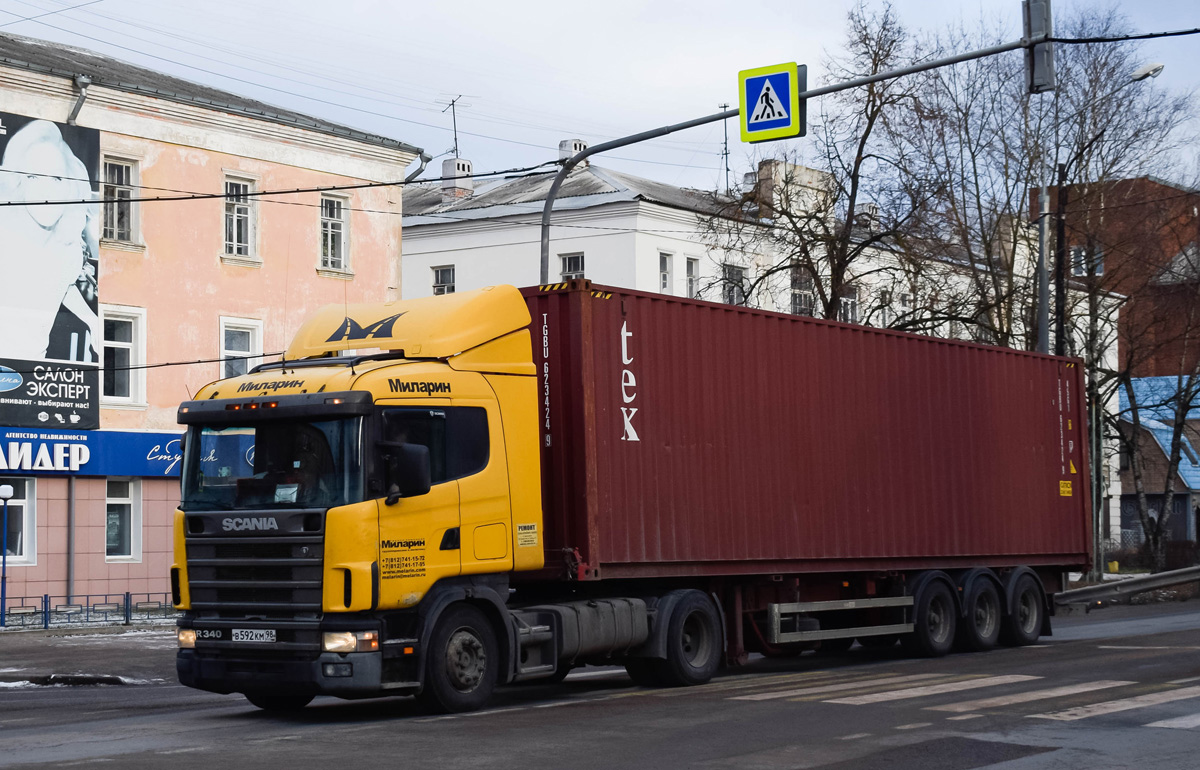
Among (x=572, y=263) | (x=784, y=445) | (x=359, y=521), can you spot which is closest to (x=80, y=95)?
(x=784, y=445)

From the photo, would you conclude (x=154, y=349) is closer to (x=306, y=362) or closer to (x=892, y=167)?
(x=892, y=167)

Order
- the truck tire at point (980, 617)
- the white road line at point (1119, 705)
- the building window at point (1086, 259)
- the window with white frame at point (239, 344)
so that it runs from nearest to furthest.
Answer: the white road line at point (1119, 705) → the truck tire at point (980, 617) → the window with white frame at point (239, 344) → the building window at point (1086, 259)

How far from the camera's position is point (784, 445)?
631 inches

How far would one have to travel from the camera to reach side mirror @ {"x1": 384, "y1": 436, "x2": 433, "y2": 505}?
11836 millimetres

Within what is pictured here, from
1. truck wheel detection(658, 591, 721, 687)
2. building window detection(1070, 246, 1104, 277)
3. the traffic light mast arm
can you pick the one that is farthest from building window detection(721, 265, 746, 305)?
building window detection(1070, 246, 1104, 277)

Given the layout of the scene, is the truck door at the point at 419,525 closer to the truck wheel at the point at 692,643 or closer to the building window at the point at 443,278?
the truck wheel at the point at 692,643

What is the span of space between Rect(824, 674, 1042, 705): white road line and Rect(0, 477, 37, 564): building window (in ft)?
64.6

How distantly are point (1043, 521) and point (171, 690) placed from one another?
11418 mm

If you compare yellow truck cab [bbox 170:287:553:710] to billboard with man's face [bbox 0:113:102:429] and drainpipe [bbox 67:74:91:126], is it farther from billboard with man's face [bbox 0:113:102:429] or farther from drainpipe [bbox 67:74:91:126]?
drainpipe [bbox 67:74:91:126]

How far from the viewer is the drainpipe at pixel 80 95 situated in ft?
94.3

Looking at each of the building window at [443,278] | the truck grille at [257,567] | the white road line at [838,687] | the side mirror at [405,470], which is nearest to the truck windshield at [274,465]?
the truck grille at [257,567]

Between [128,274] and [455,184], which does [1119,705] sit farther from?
[455,184]

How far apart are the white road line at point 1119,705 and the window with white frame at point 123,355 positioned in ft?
72.8

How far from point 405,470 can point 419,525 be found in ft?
1.69
